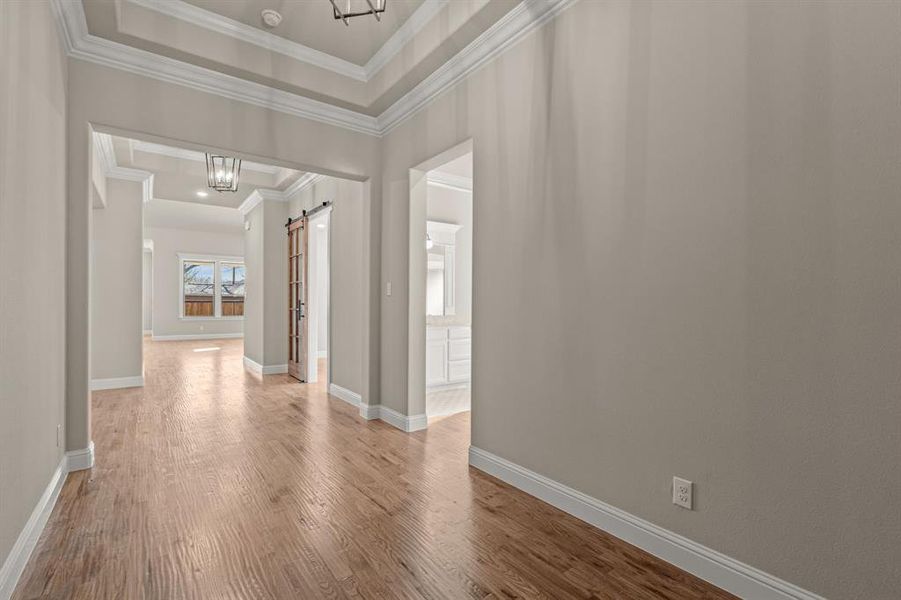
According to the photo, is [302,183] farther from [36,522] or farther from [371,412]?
[36,522]

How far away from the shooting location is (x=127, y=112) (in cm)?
311

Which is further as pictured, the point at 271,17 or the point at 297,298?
the point at 297,298

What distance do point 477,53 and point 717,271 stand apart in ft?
7.25

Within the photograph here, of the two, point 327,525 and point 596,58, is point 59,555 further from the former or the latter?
point 596,58

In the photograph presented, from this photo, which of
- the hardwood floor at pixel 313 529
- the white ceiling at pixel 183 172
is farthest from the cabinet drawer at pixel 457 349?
the white ceiling at pixel 183 172

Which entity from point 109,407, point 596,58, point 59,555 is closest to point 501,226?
point 596,58

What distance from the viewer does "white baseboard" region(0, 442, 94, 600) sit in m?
1.72

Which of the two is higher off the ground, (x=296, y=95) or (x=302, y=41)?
(x=302, y=41)

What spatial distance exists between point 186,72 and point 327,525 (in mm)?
3282

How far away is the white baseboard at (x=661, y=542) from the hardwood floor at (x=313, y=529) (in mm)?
49

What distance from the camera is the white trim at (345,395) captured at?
4.93m

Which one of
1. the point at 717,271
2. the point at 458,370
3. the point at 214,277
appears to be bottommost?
the point at 458,370

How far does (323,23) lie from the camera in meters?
3.26

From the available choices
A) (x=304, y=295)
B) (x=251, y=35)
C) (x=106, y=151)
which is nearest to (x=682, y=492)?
(x=251, y=35)
